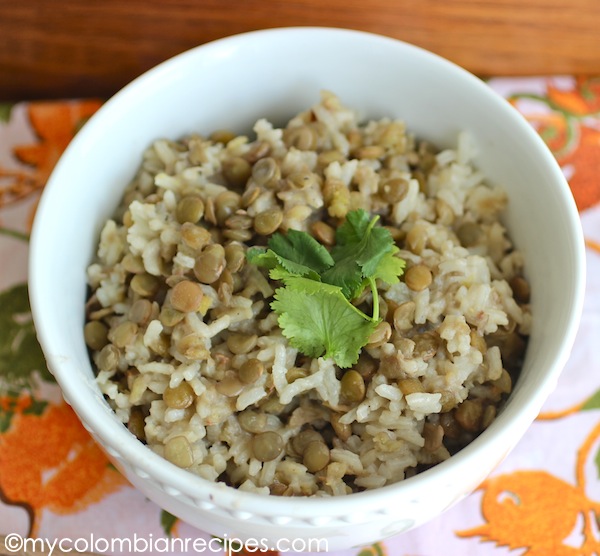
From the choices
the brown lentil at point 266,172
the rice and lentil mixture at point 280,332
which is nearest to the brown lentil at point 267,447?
the rice and lentil mixture at point 280,332

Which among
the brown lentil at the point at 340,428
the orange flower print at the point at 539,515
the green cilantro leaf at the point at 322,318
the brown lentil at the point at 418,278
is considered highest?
the brown lentil at the point at 418,278

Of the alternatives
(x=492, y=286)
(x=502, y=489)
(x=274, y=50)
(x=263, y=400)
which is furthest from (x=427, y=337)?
(x=274, y=50)

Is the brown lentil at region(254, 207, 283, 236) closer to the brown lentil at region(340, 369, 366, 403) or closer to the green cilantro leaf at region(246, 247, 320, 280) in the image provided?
A: the green cilantro leaf at region(246, 247, 320, 280)

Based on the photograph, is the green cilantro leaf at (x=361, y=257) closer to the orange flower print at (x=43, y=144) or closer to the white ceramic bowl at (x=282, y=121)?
the white ceramic bowl at (x=282, y=121)

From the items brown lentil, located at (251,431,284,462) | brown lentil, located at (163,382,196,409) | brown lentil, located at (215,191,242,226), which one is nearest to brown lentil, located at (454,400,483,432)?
brown lentil, located at (251,431,284,462)

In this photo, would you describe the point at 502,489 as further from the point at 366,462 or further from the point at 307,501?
the point at 307,501
